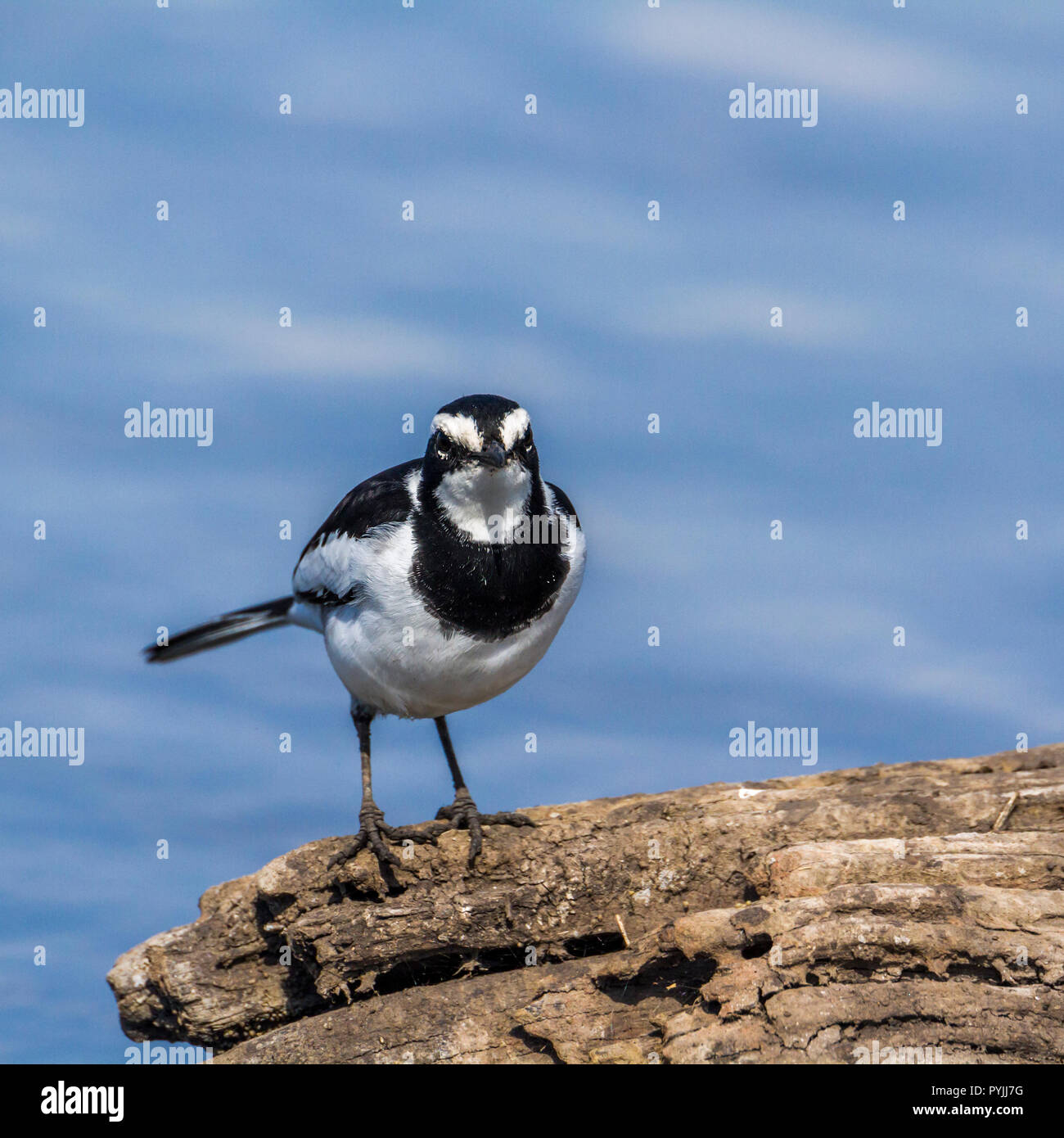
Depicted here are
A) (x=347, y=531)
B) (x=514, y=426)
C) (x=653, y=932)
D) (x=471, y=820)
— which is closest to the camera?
(x=653, y=932)

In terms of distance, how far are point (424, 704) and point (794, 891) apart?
2.79 meters

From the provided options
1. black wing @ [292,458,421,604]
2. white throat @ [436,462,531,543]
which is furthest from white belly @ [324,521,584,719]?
white throat @ [436,462,531,543]

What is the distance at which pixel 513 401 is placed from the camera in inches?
Answer: 306

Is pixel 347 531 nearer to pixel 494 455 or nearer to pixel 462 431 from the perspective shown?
pixel 462 431

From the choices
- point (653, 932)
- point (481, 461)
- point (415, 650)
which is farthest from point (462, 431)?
point (653, 932)

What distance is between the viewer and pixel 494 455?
7402 mm

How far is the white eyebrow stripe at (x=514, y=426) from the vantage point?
7.53 meters

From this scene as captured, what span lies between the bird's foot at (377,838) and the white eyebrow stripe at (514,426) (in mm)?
2867

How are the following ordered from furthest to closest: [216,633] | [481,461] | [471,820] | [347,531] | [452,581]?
[216,633] < [347,531] < [471,820] < [452,581] < [481,461]

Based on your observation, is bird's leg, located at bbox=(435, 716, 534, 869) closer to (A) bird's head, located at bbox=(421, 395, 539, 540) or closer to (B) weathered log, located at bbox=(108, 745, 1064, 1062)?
(B) weathered log, located at bbox=(108, 745, 1064, 1062)

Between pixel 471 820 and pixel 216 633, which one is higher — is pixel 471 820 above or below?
below

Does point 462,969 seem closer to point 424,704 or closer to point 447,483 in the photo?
point 424,704

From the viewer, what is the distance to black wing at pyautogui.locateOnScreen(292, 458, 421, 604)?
326 inches

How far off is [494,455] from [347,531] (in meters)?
1.73
